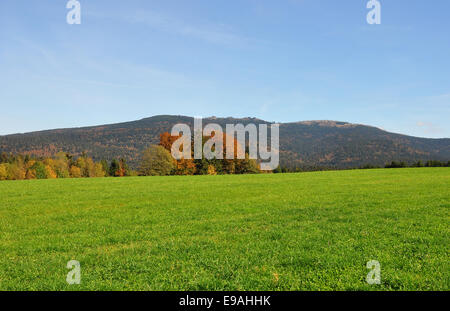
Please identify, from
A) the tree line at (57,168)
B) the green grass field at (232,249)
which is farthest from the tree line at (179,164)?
the green grass field at (232,249)

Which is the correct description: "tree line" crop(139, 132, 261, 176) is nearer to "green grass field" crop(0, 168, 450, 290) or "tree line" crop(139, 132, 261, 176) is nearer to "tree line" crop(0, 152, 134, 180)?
"tree line" crop(0, 152, 134, 180)

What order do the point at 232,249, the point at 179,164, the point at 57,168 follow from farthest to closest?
the point at 57,168
the point at 179,164
the point at 232,249

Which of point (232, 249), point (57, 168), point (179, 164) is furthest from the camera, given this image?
point (57, 168)

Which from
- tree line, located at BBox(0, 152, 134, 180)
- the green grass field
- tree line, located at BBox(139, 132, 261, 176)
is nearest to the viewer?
the green grass field

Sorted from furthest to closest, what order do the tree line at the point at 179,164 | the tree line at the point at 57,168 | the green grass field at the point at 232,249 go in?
the tree line at the point at 57,168
the tree line at the point at 179,164
the green grass field at the point at 232,249

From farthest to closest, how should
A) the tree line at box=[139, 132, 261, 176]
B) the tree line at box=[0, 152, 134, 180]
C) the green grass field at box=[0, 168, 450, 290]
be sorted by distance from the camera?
1. the tree line at box=[0, 152, 134, 180]
2. the tree line at box=[139, 132, 261, 176]
3. the green grass field at box=[0, 168, 450, 290]

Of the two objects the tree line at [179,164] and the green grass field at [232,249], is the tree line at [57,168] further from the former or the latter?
the green grass field at [232,249]

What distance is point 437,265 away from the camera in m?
7.04

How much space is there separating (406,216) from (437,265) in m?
6.80

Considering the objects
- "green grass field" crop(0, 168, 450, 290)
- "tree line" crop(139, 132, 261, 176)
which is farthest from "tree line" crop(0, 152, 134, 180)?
"green grass field" crop(0, 168, 450, 290)

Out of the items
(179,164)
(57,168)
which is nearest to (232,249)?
(179,164)

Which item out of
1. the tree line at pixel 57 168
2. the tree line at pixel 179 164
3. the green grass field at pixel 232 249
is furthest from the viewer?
the tree line at pixel 57 168

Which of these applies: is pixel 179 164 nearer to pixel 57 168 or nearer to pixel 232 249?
→ pixel 57 168
